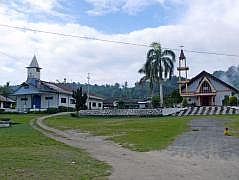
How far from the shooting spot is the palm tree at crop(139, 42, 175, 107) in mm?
52781

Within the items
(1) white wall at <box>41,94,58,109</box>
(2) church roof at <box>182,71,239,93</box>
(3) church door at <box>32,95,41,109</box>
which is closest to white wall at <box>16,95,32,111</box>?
(3) church door at <box>32,95,41,109</box>

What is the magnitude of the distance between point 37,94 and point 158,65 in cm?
2163

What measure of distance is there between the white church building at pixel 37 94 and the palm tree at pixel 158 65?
55.6ft

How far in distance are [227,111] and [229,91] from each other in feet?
45.1

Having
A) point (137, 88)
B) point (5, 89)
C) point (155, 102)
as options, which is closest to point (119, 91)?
point (137, 88)

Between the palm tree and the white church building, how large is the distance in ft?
55.6

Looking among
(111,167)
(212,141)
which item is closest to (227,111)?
(212,141)

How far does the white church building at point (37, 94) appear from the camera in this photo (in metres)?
62.3

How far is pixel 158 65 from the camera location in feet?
173

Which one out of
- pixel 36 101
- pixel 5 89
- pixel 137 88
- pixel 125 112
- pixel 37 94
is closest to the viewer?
pixel 125 112

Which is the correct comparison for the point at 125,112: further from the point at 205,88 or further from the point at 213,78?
the point at 213,78

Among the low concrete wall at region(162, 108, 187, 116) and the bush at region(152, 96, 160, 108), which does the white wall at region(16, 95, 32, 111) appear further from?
the low concrete wall at region(162, 108, 187, 116)

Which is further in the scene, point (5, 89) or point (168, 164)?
point (5, 89)

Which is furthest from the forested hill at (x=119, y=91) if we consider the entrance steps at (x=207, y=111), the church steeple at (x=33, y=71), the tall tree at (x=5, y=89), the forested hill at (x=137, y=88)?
the entrance steps at (x=207, y=111)
